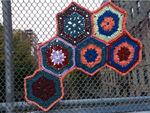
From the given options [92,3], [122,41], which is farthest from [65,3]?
[122,41]

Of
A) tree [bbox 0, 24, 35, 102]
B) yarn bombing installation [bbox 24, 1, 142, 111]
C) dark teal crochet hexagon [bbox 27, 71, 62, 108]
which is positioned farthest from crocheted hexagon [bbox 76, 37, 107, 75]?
tree [bbox 0, 24, 35, 102]

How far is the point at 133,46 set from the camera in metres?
0.73

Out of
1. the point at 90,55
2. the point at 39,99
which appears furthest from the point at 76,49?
the point at 39,99

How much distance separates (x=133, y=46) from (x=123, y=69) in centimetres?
15

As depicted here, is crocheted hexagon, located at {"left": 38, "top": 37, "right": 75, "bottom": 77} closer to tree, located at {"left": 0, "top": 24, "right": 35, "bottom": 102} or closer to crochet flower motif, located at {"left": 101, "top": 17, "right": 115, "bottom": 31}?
tree, located at {"left": 0, "top": 24, "right": 35, "bottom": 102}

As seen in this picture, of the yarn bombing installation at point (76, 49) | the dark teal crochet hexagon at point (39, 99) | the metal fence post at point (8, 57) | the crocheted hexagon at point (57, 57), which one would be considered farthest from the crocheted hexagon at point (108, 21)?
the metal fence post at point (8, 57)

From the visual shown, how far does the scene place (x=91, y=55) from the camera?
2.34ft

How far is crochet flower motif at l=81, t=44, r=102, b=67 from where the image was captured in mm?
705

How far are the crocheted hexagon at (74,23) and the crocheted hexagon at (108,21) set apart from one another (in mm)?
48

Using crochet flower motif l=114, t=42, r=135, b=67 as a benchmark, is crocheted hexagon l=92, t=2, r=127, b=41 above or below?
above

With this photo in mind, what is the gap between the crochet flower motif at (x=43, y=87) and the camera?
0.69 m

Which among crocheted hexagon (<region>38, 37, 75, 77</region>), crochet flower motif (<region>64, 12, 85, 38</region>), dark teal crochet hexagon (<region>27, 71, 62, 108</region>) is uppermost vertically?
crochet flower motif (<region>64, 12, 85, 38</region>)

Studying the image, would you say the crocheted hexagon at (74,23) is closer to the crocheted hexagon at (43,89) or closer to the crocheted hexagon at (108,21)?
the crocheted hexagon at (108,21)

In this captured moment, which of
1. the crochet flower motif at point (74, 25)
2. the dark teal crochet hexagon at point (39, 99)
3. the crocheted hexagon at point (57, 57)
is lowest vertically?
the dark teal crochet hexagon at point (39, 99)
